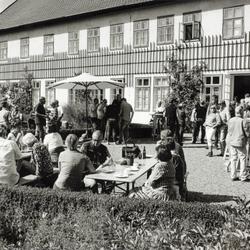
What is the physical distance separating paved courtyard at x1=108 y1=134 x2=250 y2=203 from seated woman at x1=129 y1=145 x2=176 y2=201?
170 centimetres

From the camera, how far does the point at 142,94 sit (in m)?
23.6

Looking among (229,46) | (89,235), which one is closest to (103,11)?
(229,46)

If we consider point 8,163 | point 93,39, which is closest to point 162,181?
point 8,163

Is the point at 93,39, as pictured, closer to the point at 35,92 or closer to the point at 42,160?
the point at 35,92

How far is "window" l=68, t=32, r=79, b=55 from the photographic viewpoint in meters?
27.1

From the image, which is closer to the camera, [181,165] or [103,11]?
[181,165]

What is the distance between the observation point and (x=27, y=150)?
10273 mm

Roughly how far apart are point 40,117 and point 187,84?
7.64 m

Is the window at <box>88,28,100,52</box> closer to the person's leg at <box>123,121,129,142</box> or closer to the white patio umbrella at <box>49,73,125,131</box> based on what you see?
the white patio umbrella at <box>49,73,125,131</box>

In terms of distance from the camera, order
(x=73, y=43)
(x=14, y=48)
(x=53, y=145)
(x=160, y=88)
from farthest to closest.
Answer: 1. (x=14, y=48)
2. (x=73, y=43)
3. (x=160, y=88)
4. (x=53, y=145)

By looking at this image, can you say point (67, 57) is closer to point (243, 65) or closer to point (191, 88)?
point (191, 88)

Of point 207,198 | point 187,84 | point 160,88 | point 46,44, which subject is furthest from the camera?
point 46,44

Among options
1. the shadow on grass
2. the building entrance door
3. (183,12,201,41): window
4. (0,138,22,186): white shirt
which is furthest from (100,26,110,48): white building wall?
(0,138,22,186): white shirt

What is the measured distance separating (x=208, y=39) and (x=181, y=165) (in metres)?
14.0
